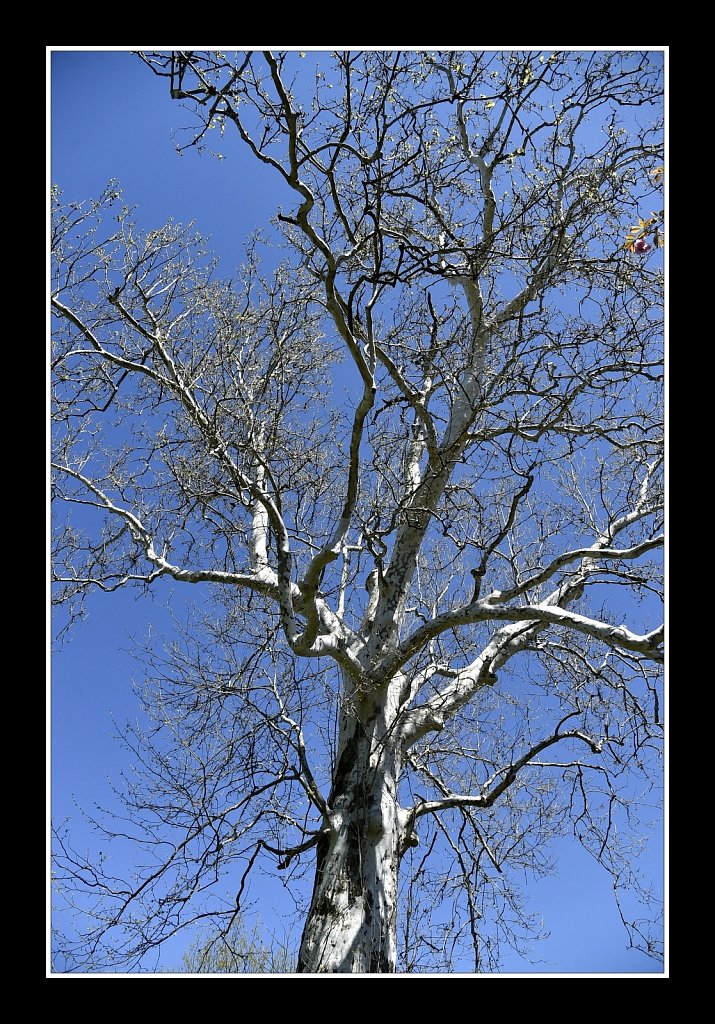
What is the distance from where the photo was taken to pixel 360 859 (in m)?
4.87

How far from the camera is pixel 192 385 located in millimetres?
5453

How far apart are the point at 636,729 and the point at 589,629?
1380 mm

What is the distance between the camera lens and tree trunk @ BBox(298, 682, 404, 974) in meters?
4.46

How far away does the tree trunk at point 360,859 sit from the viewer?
446 cm

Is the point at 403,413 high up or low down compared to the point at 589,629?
up

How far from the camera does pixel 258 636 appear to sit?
5789mm
